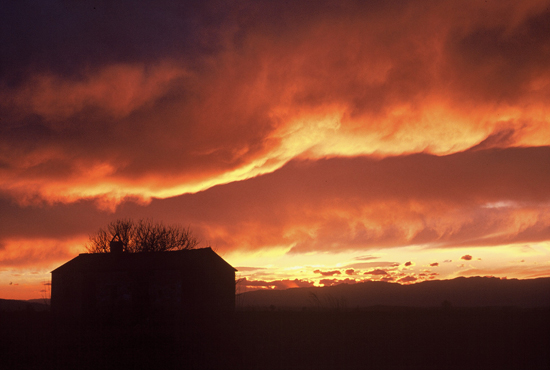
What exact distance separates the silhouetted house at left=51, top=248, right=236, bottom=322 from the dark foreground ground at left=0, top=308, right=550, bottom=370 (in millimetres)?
3654

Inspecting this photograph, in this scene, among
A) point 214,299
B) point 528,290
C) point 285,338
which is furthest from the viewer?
point 528,290

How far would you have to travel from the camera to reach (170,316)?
30.7m

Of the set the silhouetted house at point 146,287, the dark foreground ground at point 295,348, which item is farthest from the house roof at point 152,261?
the dark foreground ground at point 295,348

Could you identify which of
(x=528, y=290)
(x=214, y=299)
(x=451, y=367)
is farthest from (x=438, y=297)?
(x=451, y=367)

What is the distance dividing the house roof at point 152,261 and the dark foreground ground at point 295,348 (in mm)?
5878

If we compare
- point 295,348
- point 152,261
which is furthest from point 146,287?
point 295,348

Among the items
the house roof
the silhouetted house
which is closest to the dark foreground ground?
the silhouetted house

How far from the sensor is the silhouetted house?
31344 mm

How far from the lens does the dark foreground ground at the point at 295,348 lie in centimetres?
1625

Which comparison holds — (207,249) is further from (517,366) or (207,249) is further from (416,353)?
(517,366)

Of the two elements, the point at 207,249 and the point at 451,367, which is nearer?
the point at 451,367

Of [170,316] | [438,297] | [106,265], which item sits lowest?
[438,297]

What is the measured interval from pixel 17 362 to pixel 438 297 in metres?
205

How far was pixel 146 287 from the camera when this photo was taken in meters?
31.8
